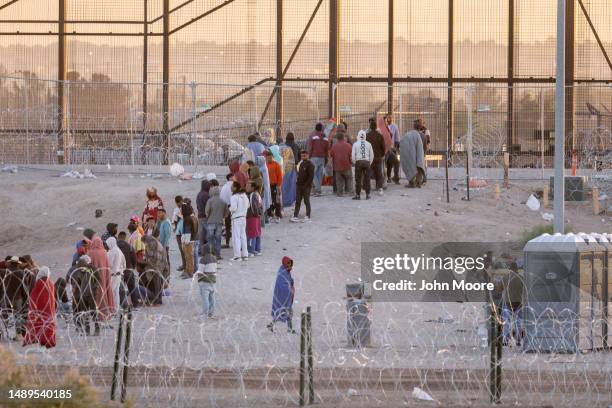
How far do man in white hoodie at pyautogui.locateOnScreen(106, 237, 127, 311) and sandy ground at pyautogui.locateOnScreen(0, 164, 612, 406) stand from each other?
0.50 metres

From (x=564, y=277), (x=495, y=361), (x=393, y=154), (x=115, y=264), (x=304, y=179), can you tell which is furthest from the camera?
(x=393, y=154)

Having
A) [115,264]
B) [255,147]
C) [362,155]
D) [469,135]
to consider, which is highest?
[469,135]

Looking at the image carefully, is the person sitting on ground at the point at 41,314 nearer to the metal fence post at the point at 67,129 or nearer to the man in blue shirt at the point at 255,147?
the man in blue shirt at the point at 255,147

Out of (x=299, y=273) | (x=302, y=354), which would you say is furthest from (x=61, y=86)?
(x=302, y=354)

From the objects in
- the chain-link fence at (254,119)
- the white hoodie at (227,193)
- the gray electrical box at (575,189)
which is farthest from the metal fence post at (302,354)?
the chain-link fence at (254,119)

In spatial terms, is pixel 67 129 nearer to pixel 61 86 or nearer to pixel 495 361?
pixel 61 86

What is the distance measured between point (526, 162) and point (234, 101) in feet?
21.9

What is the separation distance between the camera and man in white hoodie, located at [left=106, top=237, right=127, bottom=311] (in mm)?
21703

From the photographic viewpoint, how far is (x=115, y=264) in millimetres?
21812

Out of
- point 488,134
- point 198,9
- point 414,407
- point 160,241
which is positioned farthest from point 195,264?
point 198,9

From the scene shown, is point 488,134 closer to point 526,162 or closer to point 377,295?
point 526,162

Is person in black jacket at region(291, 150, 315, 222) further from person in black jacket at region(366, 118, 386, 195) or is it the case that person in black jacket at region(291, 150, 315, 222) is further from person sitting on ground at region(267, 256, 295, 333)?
person sitting on ground at region(267, 256, 295, 333)

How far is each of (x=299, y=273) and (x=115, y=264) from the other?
13.7ft

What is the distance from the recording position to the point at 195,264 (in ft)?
81.4
